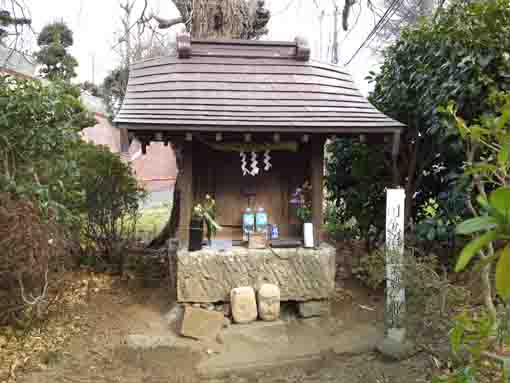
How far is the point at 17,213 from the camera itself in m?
3.69

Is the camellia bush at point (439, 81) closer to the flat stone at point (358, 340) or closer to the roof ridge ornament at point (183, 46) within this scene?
the flat stone at point (358, 340)

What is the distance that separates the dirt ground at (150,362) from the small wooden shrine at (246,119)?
3.61 feet

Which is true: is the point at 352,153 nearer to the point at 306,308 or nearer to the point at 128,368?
the point at 306,308

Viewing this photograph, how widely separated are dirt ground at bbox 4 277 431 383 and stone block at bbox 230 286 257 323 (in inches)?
23.8

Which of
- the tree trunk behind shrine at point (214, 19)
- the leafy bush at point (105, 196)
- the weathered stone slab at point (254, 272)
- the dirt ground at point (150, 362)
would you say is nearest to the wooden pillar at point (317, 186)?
the weathered stone slab at point (254, 272)

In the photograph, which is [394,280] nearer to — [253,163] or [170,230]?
[253,163]

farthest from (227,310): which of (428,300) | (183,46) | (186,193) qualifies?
→ (183,46)

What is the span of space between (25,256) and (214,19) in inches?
196

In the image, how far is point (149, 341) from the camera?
428cm

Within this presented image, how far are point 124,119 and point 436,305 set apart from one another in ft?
11.0

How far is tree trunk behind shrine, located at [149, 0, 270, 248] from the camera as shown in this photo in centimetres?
688

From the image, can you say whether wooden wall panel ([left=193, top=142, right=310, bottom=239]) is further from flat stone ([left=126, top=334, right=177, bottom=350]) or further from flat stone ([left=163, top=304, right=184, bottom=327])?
flat stone ([left=126, top=334, right=177, bottom=350])

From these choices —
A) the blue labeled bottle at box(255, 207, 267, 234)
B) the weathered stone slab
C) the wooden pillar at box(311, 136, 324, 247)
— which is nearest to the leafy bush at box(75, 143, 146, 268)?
the weathered stone slab

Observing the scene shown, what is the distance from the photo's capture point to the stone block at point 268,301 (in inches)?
183
